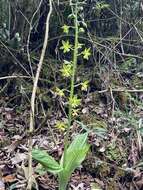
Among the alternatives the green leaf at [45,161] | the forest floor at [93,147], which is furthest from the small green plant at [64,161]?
the forest floor at [93,147]

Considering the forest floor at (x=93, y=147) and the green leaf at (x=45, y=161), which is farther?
the forest floor at (x=93, y=147)

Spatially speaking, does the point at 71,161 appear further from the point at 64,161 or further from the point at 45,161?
the point at 45,161

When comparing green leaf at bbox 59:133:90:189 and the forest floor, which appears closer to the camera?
green leaf at bbox 59:133:90:189

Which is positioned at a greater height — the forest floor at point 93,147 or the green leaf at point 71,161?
the green leaf at point 71,161

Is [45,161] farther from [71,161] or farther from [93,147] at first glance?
[93,147]

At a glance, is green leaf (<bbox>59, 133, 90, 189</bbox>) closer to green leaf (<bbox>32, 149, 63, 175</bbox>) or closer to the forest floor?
green leaf (<bbox>32, 149, 63, 175</bbox>)

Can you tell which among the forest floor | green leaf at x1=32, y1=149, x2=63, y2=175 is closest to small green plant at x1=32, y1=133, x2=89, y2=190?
green leaf at x1=32, y1=149, x2=63, y2=175

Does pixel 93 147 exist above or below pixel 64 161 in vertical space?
below

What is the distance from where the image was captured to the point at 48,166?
2.34m

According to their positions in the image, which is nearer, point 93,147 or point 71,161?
point 71,161

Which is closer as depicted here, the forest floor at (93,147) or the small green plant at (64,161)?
the small green plant at (64,161)

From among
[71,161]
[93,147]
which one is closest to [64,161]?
[71,161]

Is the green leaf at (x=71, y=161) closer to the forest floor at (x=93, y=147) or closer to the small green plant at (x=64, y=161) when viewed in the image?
the small green plant at (x=64, y=161)

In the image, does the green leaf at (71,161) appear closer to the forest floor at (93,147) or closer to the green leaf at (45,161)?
the green leaf at (45,161)
